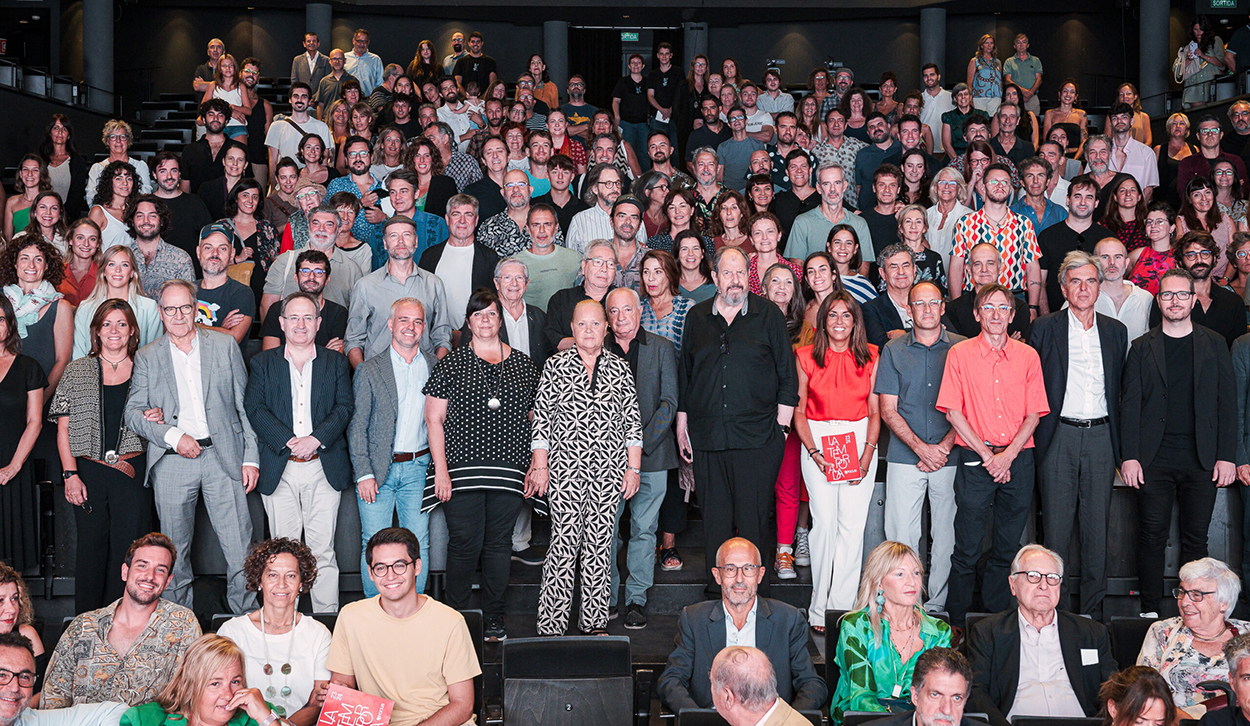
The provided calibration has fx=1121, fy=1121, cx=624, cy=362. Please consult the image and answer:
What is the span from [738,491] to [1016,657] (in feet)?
4.55

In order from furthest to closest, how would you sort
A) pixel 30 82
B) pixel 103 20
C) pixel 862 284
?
pixel 103 20 → pixel 30 82 → pixel 862 284

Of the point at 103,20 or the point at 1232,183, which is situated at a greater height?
the point at 103,20

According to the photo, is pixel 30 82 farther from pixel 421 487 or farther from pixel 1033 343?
pixel 1033 343

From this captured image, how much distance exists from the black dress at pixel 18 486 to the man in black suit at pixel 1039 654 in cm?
404

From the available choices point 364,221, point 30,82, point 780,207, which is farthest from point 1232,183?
point 30,82

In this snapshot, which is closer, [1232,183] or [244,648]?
[244,648]

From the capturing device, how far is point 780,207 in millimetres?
7059

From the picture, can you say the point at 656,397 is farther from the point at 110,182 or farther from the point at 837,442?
the point at 110,182

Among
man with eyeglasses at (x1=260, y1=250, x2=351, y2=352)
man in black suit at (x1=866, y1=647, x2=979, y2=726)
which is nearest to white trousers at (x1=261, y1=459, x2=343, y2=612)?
man with eyeglasses at (x1=260, y1=250, x2=351, y2=352)

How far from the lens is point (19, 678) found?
3.34 m

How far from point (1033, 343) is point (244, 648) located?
3597mm

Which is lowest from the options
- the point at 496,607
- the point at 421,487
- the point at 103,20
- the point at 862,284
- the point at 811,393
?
the point at 496,607

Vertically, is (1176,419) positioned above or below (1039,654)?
above

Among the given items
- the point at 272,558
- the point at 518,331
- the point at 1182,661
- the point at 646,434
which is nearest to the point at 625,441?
the point at 646,434
